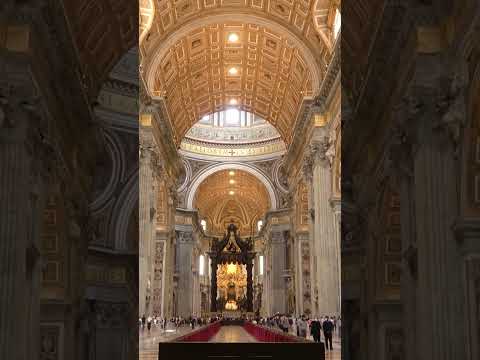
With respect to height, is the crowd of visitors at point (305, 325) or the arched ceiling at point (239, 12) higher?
the arched ceiling at point (239, 12)

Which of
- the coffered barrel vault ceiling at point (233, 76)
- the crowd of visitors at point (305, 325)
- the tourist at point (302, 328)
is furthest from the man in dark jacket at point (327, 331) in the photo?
the coffered barrel vault ceiling at point (233, 76)

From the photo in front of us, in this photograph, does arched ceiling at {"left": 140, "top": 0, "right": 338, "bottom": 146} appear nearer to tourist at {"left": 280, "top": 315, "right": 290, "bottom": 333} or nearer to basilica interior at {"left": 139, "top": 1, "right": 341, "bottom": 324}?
basilica interior at {"left": 139, "top": 1, "right": 341, "bottom": 324}

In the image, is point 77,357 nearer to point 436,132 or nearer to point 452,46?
point 436,132

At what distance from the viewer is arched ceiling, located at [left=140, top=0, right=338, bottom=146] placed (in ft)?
81.8

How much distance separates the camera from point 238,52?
28.9 m

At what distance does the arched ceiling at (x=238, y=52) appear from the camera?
2494 cm

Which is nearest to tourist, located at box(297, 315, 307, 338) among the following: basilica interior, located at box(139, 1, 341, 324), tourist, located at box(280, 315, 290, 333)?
basilica interior, located at box(139, 1, 341, 324)

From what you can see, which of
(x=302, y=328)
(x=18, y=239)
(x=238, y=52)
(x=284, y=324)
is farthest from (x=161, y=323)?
(x=18, y=239)

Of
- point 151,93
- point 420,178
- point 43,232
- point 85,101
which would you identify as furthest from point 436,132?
point 151,93

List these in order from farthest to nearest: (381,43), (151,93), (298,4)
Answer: (151,93), (298,4), (381,43)

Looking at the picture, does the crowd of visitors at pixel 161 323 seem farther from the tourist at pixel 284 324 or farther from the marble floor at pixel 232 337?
the tourist at pixel 284 324

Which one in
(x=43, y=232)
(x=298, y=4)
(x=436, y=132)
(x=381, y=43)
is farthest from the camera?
(x=298, y=4)

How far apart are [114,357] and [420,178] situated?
4.40 meters

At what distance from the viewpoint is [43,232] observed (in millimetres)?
9578
